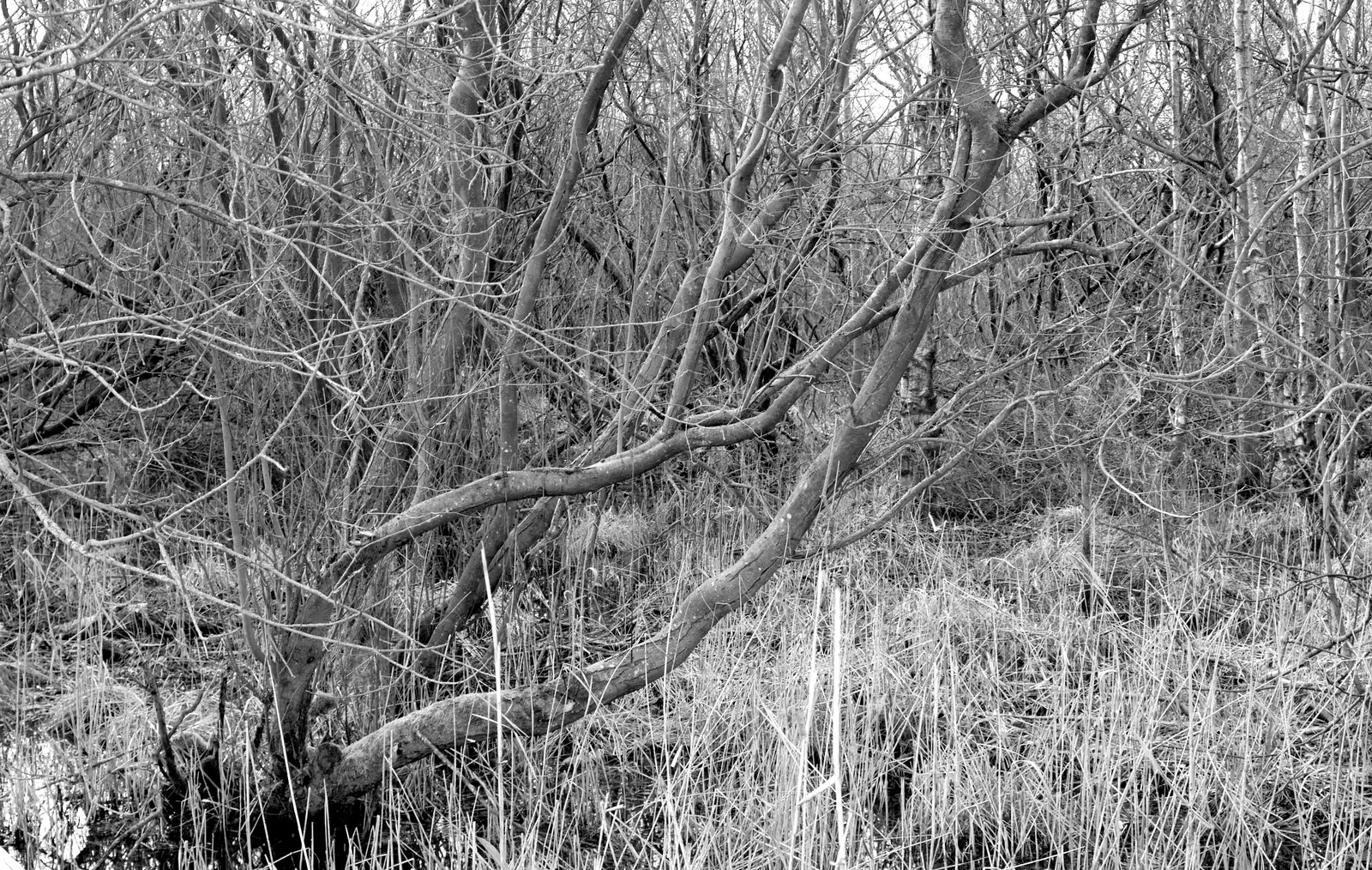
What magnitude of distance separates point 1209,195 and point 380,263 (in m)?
3.73

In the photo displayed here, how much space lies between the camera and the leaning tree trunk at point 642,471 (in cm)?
339

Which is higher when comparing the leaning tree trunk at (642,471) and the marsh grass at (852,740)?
the leaning tree trunk at (642,471)

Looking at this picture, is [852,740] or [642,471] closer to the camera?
[642,471]

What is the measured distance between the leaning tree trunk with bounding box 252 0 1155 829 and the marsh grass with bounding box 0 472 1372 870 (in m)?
0.15

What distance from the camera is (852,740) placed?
12.1ft

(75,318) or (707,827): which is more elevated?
(75,318)

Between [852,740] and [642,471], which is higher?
[642,471]

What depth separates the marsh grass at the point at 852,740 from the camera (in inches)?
133

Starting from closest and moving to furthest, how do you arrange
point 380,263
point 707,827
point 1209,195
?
point 707,827 < point 380,263 < point 1209,195

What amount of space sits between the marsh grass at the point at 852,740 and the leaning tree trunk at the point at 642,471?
148 mm

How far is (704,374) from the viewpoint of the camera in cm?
558

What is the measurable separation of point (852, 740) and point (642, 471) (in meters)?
1.06

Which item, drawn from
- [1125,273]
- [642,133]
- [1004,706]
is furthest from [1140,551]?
[642,133]

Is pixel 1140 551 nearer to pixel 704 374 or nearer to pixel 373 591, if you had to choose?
pixel 704 374
